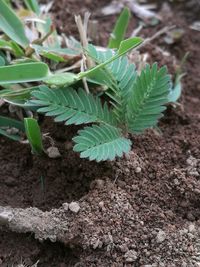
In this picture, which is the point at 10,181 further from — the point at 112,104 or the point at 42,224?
the point at 112,104

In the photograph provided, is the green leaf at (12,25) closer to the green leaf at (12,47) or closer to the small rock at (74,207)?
the green leaf at (12,47)

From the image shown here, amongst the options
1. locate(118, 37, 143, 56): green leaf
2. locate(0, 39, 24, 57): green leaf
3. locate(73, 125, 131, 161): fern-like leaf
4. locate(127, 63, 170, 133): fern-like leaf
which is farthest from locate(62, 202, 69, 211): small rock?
locate(0, 39, 24, 57): green leaf

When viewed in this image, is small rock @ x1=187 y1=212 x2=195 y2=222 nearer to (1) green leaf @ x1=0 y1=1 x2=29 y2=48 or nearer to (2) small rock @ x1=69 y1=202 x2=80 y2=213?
(2) small rock @ x1=69 y1=202 x2=80 y2=213

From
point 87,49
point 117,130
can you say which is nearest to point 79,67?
point 87,49

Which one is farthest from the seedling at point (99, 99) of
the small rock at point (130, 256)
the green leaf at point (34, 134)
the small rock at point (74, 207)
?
the small rock at point (130, 256)

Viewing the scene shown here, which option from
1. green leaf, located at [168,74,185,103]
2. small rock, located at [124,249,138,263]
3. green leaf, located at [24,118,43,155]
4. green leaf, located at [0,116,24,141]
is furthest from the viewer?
green leaf, located at [168,74,185,103]

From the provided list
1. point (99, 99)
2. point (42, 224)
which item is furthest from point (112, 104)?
point (42, 224)
